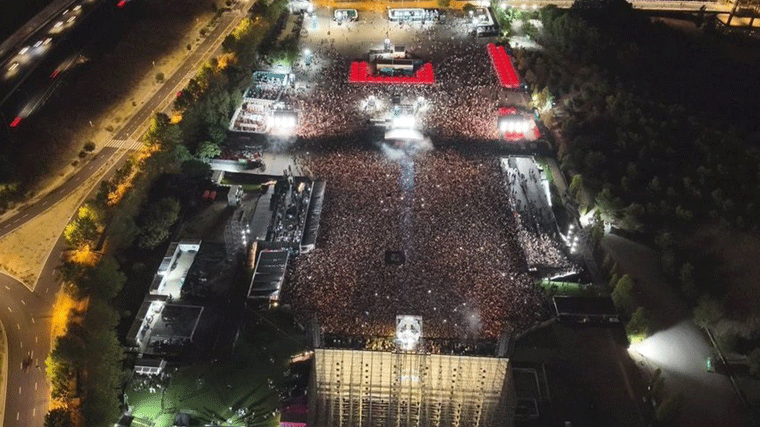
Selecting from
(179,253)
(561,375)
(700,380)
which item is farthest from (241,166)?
(700,380)

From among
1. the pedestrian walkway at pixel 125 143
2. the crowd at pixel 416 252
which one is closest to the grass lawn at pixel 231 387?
the crowd at pixel 416 252

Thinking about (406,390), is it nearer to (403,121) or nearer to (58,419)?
(58,419)

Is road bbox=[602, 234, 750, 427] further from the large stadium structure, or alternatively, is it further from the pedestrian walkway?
the pedestrian walkway

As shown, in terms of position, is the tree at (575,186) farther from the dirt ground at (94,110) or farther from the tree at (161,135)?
the dirt ground at (94,110)

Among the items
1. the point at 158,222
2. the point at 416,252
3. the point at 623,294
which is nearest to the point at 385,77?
the point at 416,252

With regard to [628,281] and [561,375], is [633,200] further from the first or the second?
[561,375]
